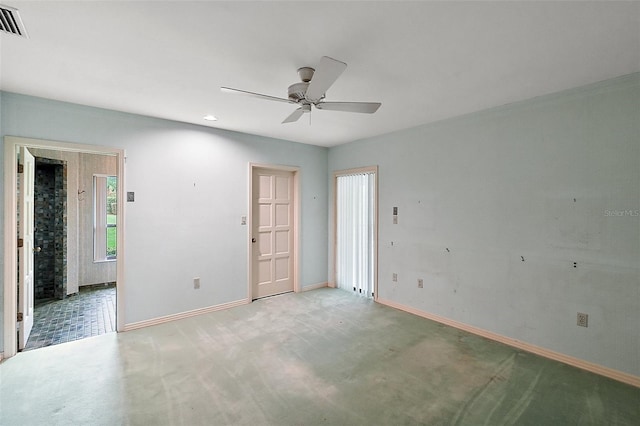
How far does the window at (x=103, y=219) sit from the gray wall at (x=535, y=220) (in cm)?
516

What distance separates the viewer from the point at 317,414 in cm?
197

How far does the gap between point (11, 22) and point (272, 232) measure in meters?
3.43

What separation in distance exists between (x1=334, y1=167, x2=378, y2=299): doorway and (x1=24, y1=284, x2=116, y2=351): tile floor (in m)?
3.29

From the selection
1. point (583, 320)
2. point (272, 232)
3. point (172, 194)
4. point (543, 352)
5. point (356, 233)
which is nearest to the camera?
point (583, 320)

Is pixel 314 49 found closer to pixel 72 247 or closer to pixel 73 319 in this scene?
pixel 73 319

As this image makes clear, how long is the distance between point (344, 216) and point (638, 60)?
364 centimetres

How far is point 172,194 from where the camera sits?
3.59 metres

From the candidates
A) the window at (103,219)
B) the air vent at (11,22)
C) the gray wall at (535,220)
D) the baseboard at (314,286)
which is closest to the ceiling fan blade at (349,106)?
the gray wall at (535,220)

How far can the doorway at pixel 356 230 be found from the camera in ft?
14.9

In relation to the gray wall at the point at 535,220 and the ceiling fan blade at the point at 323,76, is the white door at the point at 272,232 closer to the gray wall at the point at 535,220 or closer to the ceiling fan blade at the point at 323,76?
the gray wall at the point at 535,220

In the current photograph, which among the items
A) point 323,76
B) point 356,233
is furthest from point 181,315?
point 323,76

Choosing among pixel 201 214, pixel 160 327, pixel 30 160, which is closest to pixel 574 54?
pixel 201 214

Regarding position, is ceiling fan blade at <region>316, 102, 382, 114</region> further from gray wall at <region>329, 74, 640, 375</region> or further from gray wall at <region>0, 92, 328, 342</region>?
gray wall at <region>0, 92, 328, 342</region>

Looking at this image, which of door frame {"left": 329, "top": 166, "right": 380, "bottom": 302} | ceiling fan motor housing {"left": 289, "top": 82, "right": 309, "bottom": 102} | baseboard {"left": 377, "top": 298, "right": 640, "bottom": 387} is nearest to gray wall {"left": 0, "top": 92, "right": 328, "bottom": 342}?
door frame {"left": 329, "top": 166, "right": 380, "bottom": 302}
